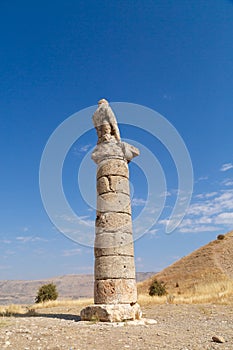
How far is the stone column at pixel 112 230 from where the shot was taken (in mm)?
9039

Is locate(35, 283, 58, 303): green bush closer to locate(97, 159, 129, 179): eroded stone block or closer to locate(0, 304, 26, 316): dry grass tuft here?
locate(0, 304, 26, 316): dry grass tuft

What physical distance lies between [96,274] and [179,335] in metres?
3.45

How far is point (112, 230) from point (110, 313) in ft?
8.12

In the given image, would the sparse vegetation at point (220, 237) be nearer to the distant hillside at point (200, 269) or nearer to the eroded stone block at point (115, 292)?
the distant hillside at point (200, 269)

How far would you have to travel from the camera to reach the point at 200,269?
99.6 feet

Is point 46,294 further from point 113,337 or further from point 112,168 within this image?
point 113,337

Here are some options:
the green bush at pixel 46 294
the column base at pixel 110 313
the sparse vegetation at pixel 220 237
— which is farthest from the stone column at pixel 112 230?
the sparse vegetation at pixel 220 237

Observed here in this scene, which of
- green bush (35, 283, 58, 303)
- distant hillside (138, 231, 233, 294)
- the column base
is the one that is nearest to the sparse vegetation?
distant hillside (138, 231, 233, 294)

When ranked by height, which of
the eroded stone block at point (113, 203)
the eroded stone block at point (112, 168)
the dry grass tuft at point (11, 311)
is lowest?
the dry grass tuft at point (11, 311)

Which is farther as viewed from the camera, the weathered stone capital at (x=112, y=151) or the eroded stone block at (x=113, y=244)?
the weathered stone capital at (x=112, y=151)

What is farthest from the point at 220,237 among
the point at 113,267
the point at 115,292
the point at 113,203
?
the point at 115,292

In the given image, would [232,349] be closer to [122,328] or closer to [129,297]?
[122,328]

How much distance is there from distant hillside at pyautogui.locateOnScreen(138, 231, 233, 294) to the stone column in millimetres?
18309

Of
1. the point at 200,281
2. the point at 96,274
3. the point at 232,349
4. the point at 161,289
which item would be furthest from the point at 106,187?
the point at 200,281
